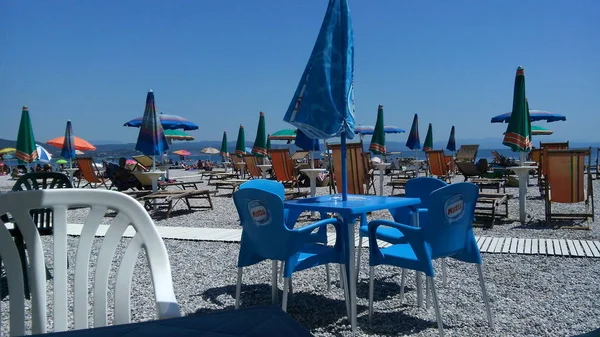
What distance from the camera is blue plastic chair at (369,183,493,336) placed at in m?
2.69

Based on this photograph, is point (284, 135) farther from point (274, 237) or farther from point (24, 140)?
point (274, 237)

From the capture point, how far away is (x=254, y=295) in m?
3.70

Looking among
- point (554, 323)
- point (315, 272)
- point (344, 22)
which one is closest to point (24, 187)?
point (315, 272)

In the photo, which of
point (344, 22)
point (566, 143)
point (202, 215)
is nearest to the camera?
point (344, 22)

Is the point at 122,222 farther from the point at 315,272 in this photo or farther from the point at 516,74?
the point at 516,74

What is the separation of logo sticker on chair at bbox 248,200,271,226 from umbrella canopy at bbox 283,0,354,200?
65 centimetres

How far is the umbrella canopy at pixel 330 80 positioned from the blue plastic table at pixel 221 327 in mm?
2228

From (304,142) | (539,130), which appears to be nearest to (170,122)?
(304,142)

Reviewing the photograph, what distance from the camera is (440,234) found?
2729 millimetres

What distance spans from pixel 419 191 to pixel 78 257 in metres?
2.79

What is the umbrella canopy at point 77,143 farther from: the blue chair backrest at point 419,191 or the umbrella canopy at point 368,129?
the blue chair backrest at point 419,191

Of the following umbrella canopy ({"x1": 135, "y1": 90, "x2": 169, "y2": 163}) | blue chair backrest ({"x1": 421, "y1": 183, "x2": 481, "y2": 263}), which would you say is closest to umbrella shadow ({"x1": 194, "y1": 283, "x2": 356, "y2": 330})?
blue chair backrest ({"x1": 421, "y1": 183, "x2": 481, "y2": 263})

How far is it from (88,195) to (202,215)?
6800 mm

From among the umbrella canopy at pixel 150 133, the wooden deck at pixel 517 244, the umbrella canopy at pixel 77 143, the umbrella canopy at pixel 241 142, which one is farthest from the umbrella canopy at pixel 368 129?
the wooden deck at pixel 517 244
